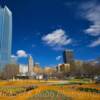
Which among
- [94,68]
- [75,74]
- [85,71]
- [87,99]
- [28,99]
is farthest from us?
[75,74]

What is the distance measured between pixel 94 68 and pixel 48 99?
113172 millimetres

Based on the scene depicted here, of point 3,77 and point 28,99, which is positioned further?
point 3,77

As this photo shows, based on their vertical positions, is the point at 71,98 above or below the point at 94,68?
below

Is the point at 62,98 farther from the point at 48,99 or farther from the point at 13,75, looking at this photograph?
the point at 13,75

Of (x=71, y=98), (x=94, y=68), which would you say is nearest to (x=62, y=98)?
(x=71, y=98)

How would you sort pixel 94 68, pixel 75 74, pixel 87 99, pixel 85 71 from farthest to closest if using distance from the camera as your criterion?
pixel 75 74 → pixel 85 71 → pixel 94 68 → pixel 87 99

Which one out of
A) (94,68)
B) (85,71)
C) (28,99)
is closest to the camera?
(28,99)

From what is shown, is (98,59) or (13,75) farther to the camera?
(13,75)

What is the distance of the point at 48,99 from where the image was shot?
2766 cm

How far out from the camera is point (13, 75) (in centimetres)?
15362

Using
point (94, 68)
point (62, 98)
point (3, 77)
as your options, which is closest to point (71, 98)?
point (62, 98)

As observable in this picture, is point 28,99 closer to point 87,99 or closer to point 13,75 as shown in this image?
point 87,99

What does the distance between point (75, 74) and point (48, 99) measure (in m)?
129

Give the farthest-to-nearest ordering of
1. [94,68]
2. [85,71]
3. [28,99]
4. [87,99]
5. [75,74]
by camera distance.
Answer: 1. [75,74]
2. [85,71]
3. [94,68]
4. [28,99]
5. [87,99]
